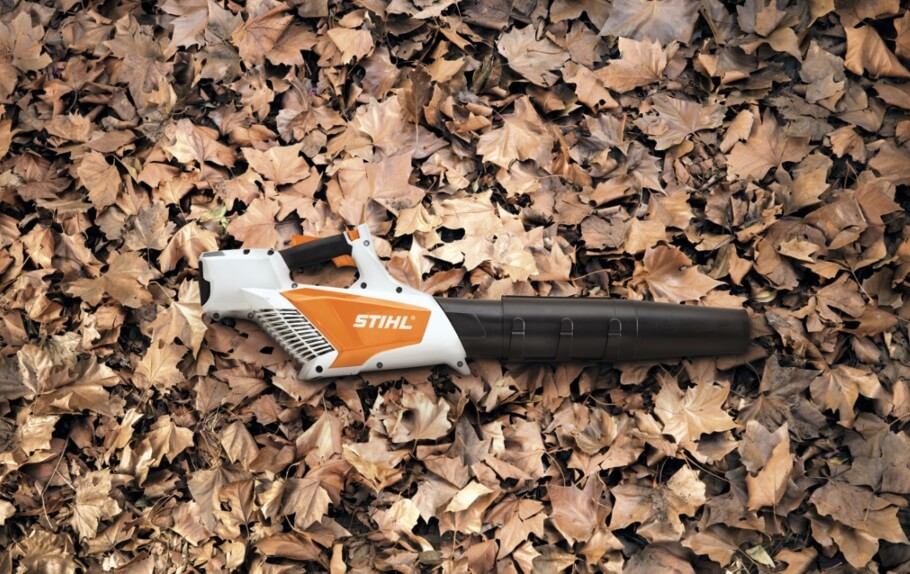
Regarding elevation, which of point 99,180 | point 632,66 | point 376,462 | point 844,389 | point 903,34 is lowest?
point 376,462

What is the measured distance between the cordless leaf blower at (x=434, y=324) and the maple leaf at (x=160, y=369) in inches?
9.7

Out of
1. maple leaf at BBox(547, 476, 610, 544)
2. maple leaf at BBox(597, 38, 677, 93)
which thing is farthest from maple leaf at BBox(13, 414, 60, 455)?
maple leaf at BBox(597, 38, 677, 93)

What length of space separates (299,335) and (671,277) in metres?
1.39

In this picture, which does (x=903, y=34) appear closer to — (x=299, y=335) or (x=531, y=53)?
(x=531, y=53)

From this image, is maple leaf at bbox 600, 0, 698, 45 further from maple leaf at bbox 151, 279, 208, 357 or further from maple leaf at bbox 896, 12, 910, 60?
maple leaf at bbox 151, 279, 208, 357

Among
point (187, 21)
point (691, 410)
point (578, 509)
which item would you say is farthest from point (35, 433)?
point (691, 410)

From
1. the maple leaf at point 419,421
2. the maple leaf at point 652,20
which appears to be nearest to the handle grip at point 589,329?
the maple leaf at point 419,421

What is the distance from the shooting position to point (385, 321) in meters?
2.92

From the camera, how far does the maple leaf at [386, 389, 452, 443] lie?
2.86 meters

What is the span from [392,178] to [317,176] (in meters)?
0.30

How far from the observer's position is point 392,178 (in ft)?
10.6

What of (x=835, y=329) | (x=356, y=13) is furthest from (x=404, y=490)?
(x=356, y=13)

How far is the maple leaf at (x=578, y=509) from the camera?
2.73 meters

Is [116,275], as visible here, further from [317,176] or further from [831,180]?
[831,180]
